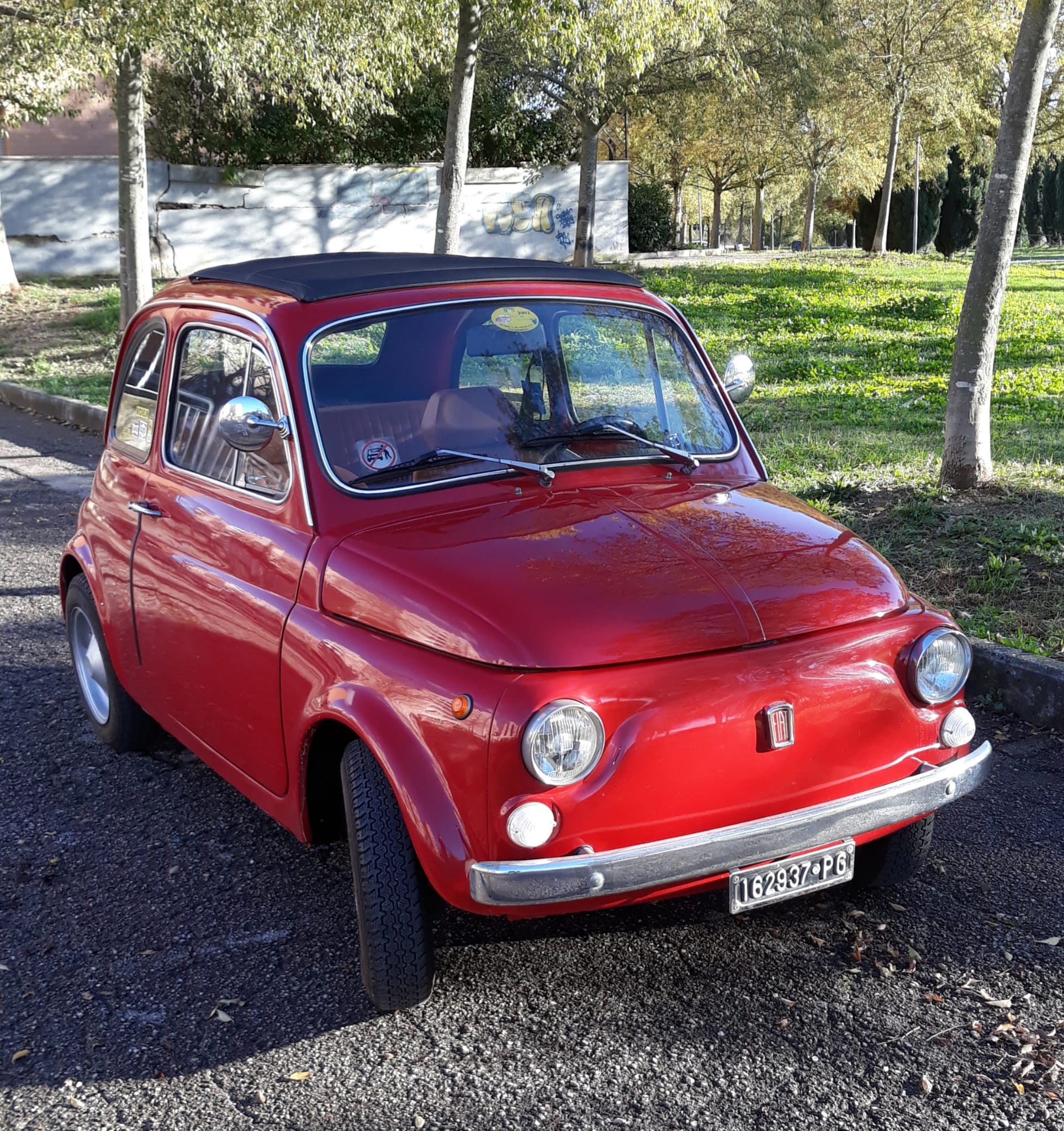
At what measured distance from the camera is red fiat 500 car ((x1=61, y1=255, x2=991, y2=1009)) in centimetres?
276

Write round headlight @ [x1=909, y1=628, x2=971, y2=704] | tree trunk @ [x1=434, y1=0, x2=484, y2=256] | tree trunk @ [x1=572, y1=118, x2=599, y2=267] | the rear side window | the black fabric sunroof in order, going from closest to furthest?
round headlight @ [x1=909, y1=628, x2=971, y2=704] < the black fabric sunroof < the rear side window < tree trunk @ [x1=434, y1=0, x2=484, y2=256] < tree trunk @ [x1=572, y1=118, x2=599, y2=267]

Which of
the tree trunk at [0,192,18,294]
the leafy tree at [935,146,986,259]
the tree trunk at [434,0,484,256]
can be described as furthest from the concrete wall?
the leafy tree at [935,146,986,259]

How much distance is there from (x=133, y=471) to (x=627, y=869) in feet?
8.55

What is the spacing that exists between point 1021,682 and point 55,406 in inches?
445

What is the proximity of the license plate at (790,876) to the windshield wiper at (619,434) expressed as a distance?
134 cm

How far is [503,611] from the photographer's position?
2.86m

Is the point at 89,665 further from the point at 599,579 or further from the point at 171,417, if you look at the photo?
the point at 599,579

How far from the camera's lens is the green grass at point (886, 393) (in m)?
6.11

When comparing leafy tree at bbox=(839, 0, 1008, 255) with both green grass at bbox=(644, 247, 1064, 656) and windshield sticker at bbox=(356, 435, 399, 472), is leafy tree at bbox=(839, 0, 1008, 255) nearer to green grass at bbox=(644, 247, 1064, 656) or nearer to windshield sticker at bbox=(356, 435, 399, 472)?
green grass at bbox=(644, 247, 1064, 656)

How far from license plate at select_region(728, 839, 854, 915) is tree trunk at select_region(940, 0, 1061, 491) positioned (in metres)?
4.66

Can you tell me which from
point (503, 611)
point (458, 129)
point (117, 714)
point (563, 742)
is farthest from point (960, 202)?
point (563, 742)

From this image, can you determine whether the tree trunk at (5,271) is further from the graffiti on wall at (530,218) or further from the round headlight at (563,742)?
the round headlight at (563,742)

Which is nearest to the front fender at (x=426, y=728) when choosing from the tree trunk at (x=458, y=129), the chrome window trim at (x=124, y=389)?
the chrome window trim at (x=124, y=389)

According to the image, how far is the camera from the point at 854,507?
7.10m
